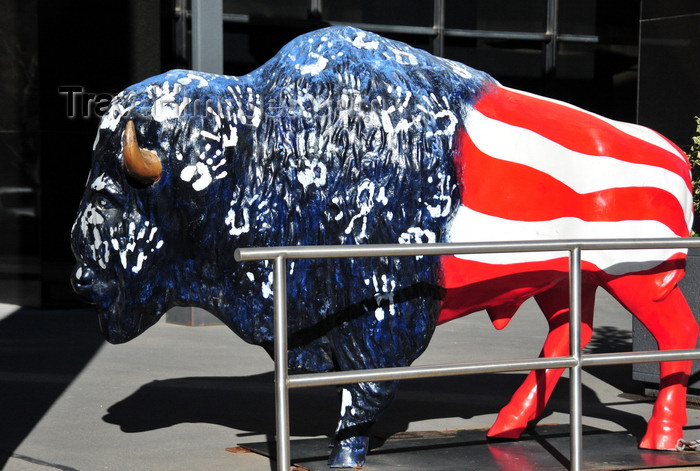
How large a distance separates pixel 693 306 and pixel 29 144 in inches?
327

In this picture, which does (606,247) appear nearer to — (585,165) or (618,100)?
(585,165)

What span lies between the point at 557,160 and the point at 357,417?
59.9 inches

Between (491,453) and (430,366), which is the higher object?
(430,366)

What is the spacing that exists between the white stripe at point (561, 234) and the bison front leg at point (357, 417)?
73cm

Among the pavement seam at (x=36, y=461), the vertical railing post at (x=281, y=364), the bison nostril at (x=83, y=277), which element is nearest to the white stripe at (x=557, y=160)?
the vertical railing post at (x=281, y=364)

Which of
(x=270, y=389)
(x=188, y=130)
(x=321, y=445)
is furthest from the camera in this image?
(x=270, y=389)

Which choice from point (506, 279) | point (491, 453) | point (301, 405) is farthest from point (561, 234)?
point (301, 405)

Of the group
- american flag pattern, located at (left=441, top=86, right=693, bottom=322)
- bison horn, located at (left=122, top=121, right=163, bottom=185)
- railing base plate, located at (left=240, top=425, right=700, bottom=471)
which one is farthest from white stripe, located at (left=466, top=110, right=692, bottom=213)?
→ bison horn, located at (left=122, top=121, right=163, bottom=185)

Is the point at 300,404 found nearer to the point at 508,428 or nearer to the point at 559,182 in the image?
the point at 508,428

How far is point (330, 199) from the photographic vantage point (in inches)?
184

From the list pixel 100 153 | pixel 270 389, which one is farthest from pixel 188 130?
pixel 270 389

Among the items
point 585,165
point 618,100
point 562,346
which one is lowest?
point 562,346

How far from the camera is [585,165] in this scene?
16.4ft

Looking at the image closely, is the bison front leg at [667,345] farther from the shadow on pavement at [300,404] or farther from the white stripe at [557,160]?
the white stripe at [557,160]
